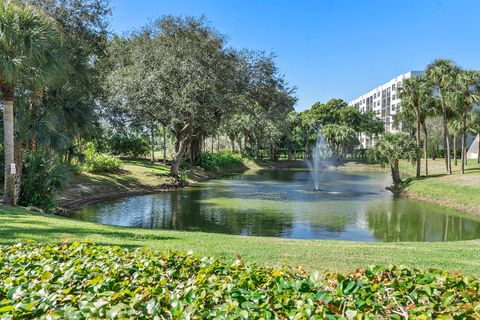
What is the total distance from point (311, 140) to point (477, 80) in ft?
147

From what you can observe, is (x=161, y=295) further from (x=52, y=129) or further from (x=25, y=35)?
(x=52, y=129)

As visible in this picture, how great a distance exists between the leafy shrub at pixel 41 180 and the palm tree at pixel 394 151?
82.1 feet

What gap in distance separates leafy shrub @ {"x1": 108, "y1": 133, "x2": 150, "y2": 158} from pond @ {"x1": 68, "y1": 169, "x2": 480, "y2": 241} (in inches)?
732

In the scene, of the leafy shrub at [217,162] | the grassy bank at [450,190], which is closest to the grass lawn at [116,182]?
the leafy shrub at [217,162]

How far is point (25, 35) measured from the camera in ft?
49.0

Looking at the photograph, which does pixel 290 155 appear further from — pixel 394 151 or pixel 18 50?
pixel 18 50

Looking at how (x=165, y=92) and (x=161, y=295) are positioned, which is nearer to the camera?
(x=161, y=295)

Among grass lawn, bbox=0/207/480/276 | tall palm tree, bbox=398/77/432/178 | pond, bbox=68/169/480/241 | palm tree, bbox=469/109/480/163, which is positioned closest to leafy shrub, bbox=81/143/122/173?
pond, bbox=68/169/480/241

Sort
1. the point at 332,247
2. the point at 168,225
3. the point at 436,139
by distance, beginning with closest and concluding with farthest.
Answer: the point at 332,247, the point at 168,225, the point at 436,139

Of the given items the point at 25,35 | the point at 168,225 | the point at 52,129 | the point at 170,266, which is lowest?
the point at 168,225

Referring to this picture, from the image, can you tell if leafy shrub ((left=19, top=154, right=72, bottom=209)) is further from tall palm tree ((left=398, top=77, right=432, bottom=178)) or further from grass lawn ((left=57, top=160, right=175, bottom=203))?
tall palm tree ((left=398, top=77, right=432, bottom=178))

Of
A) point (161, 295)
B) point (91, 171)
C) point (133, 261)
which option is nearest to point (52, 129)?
point (91, 171)

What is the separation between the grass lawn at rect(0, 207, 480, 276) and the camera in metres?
8.28

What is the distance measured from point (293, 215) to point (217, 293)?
18.3 meters
